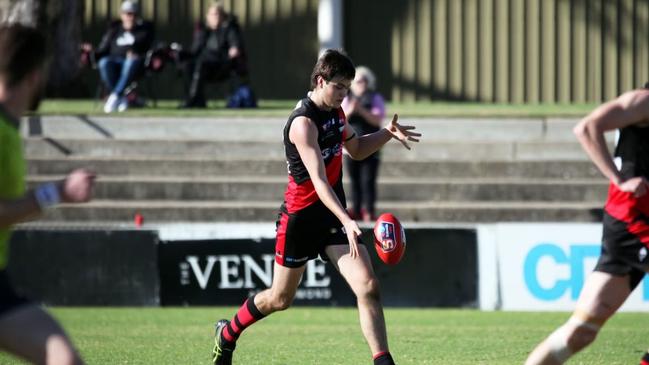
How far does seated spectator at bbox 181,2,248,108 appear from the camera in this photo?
754 inches

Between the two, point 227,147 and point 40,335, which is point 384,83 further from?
point 40,335

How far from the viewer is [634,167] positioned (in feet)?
21.6

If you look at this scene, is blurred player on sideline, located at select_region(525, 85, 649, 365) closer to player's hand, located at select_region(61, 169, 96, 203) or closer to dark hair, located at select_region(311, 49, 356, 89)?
dark hair, located at select_region(311, 49, 356, 89)

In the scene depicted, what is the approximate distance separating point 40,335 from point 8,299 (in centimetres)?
22

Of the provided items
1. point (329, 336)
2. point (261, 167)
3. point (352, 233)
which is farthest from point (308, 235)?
point (261, 167)

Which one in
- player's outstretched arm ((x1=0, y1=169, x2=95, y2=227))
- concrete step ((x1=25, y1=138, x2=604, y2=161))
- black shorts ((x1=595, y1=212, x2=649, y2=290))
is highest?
player's outstretched arm ((x1=0, y1=169, x2=95, y2=227))

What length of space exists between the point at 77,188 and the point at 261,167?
12487mm

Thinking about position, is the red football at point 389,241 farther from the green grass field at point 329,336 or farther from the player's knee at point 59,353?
the player's knee at point 59,353

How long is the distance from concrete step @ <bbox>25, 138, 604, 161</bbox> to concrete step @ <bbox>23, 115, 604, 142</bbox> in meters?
0.19

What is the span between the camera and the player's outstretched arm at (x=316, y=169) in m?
7.29

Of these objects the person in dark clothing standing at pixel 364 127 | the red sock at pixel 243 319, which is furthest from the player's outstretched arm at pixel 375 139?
the person in dark clothing standing at pixel 364 127

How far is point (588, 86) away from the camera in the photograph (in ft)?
71.5

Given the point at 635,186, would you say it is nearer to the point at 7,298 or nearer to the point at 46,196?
the point at 46,196

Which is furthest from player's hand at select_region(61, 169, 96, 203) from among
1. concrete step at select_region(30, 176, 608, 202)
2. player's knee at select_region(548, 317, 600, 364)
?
concrete step at select_region(30, 176, 608, 202)
